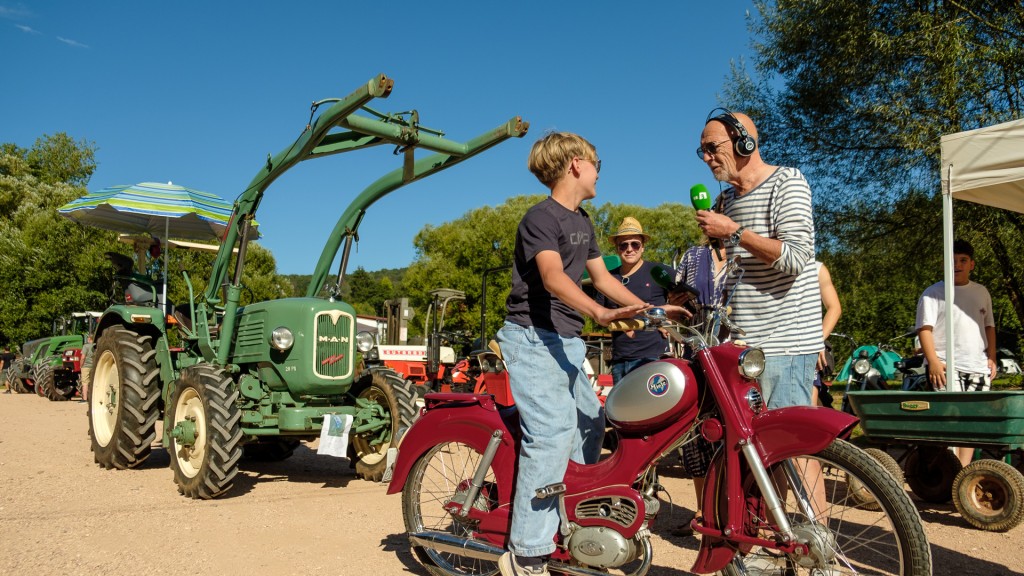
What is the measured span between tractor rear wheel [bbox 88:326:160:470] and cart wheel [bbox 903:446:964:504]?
6.33 meters

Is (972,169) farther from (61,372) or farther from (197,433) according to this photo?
(61,372)

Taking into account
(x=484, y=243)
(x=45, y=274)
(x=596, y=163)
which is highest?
(x=484, y=243)

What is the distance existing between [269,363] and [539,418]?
3.97m

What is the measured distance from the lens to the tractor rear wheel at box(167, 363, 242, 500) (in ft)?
18.9

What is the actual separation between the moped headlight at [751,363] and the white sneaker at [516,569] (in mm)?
1158

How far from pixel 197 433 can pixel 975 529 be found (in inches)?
216

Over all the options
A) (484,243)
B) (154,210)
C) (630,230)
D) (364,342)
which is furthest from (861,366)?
(484,243)

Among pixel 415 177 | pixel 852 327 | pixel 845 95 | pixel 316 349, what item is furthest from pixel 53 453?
pixel 852 327

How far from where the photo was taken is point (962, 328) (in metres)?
5.74

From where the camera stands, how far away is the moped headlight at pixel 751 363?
9.60 feet

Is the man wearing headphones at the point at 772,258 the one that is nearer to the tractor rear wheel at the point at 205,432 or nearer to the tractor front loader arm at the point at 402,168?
the tractor front loader arm at the point at 402,168

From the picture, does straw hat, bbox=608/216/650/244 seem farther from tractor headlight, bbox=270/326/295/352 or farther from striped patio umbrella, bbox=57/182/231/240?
striped patio umbrella, bbox=57/182/231/240

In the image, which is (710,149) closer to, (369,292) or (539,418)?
(539,418)

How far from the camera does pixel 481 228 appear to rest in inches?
1702
